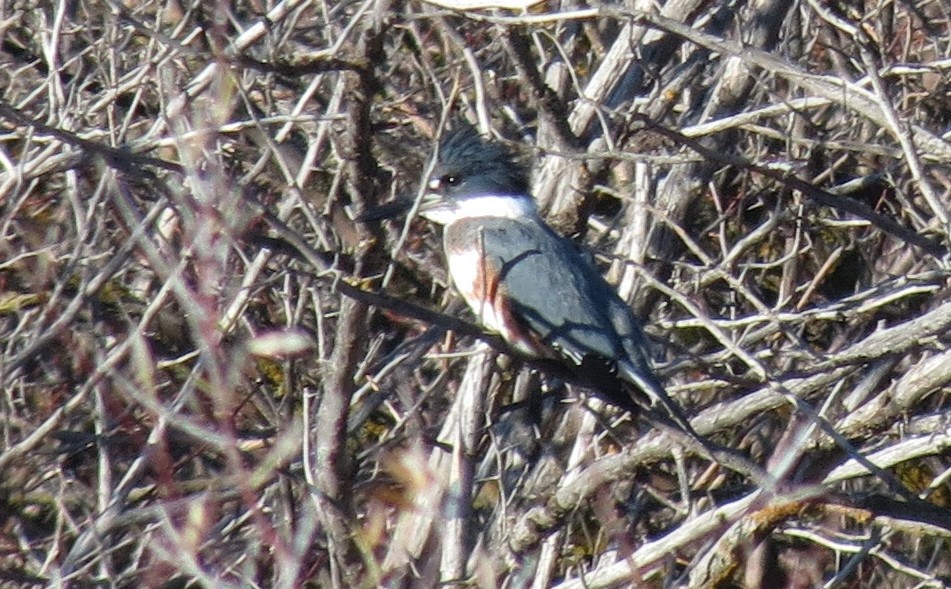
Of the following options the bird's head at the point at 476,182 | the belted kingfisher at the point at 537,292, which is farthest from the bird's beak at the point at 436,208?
the belted kingfisher at the point at 537,292

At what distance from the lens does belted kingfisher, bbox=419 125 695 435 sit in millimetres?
3176

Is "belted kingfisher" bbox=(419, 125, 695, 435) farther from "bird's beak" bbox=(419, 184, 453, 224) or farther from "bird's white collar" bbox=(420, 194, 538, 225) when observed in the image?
"bird's beak" bbox=(419, 184, 453, 224)

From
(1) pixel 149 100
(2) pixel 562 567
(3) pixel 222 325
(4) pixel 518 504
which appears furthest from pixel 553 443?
(1) pixel 149 100

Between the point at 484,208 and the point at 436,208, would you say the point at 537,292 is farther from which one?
the point at 436,208

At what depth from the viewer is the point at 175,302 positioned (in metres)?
3.92

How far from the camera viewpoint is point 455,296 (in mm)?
3705

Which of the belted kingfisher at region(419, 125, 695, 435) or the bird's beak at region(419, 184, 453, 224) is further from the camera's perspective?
the bird's beak at region(419, 184, 453, 224)

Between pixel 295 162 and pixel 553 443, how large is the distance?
0.93 m

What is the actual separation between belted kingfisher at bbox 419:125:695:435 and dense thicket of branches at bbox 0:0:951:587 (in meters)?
0.08

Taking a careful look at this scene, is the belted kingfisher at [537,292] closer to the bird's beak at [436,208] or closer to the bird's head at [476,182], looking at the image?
the bird's head at [476,182]

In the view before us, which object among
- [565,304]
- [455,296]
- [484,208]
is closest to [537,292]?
[565,304]

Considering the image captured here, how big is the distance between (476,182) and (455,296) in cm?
30

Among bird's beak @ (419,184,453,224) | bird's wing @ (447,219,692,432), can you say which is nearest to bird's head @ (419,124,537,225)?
bird's beak @ (419,184,453,224)

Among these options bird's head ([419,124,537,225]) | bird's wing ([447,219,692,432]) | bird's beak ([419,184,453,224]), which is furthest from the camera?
bird's beak ([419,184,453,224])
